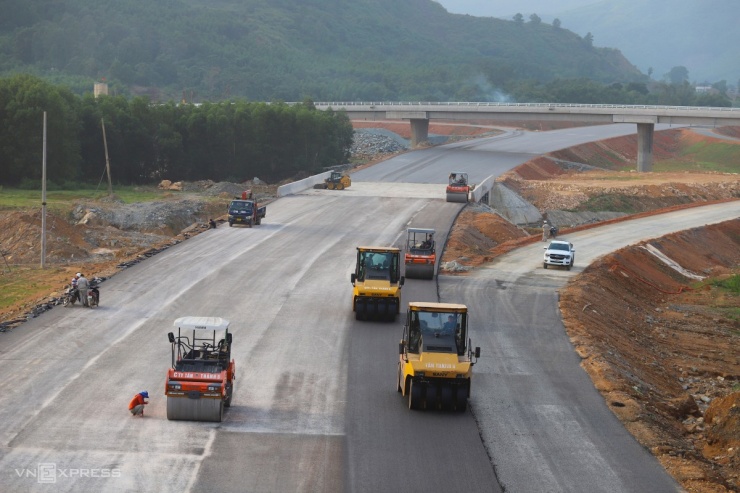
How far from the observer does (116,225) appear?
70375 millimetres

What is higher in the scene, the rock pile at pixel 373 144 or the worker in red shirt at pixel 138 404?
the rock pile at pixel 373 144

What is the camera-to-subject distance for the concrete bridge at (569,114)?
4862 inches

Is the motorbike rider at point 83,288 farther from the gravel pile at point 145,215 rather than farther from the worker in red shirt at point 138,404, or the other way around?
the gravel pile at point 145,215

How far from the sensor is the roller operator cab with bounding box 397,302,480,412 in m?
29.9

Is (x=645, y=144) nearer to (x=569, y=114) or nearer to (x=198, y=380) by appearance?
(x=569, y=114)

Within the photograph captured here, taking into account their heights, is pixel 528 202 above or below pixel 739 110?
below

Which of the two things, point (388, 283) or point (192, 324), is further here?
point (388, 283)

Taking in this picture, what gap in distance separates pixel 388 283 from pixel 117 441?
16.7 meters

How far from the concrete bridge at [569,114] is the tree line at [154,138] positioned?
2167 centimetres

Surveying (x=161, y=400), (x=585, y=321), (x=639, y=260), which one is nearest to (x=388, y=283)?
(x=585, y=321)

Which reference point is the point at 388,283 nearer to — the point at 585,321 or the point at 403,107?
the point at 585,321

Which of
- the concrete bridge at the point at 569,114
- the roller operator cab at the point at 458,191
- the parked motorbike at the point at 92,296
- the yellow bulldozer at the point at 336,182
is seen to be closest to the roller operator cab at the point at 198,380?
the parked motorbike at the point at 92,296

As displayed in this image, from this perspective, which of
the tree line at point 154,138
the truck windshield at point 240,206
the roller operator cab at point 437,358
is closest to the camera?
the roller operator cab at point 437,358

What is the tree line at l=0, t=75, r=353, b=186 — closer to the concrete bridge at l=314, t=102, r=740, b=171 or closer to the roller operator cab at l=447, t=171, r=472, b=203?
the concrete bridge at l=314, t=102, r=740, b=171
